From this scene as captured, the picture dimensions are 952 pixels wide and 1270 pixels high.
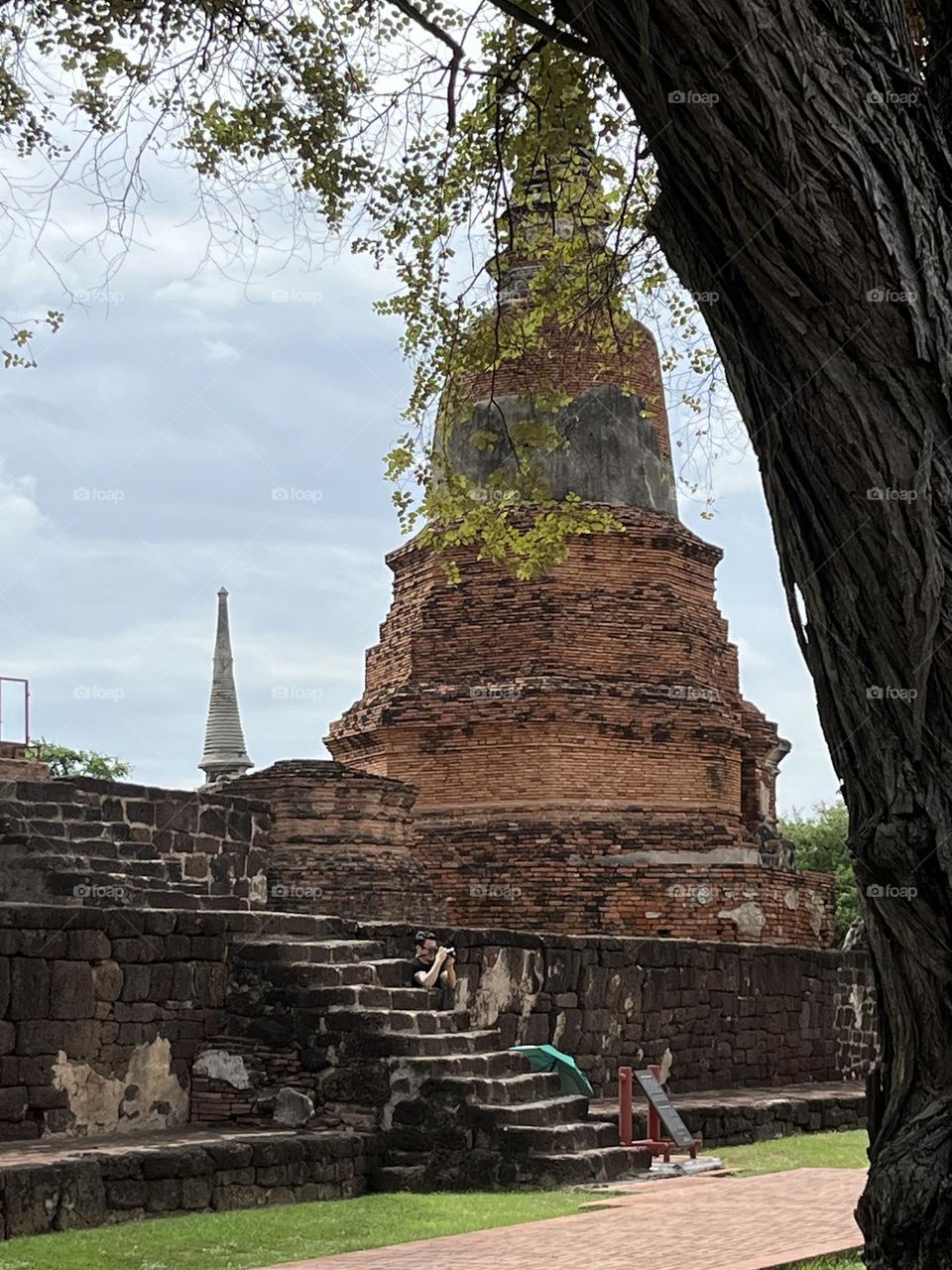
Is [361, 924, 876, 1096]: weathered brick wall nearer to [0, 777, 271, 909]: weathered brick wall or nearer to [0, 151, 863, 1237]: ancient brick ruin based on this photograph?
[0, 151, 863, 1237]: ancient brick ruin

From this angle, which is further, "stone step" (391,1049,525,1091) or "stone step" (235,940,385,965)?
"stone step" (235,940,385,965)

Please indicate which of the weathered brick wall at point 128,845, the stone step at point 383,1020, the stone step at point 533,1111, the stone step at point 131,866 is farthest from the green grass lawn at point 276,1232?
the stone step at point 131,866

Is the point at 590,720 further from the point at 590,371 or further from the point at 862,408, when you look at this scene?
the point at 862,408

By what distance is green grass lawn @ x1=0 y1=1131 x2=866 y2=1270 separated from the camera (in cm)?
692

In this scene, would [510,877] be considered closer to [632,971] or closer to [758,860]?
[758,860]

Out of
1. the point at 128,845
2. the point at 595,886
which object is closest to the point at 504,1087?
the point at 128,845

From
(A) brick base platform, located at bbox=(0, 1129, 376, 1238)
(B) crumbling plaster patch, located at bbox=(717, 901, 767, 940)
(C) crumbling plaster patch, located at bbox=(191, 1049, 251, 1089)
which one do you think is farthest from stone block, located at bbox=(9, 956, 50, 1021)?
(B) crumbling plaster patch, located at bbox=(717, 901, 767, 940)

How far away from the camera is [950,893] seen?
4.15m

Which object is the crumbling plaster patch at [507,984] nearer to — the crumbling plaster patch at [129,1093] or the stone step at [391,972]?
the stone step at [391,972]

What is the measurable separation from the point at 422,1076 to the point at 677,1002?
486cm

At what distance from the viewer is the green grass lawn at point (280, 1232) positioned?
6.92 metres

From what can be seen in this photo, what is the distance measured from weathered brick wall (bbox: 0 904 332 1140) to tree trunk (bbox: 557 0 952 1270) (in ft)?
18.3

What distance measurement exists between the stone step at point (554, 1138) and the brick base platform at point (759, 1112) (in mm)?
600

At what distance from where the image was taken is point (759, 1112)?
516 inches
